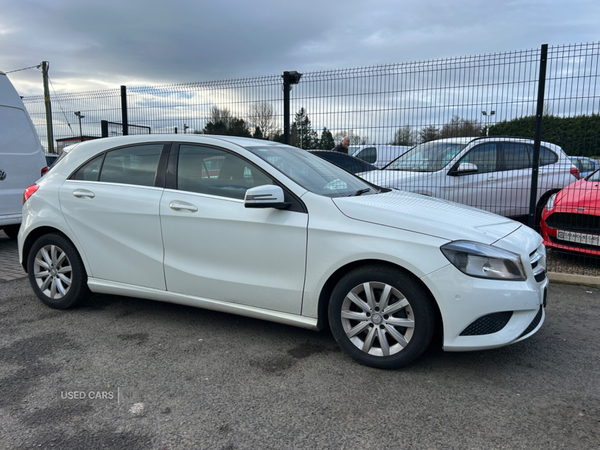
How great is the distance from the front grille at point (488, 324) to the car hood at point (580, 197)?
3.42 meters

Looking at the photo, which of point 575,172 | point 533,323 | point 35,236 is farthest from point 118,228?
point 575,172

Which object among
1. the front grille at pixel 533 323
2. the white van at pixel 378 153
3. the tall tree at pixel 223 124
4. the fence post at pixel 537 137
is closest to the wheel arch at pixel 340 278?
the front grille at pixel 533 323

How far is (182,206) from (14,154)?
16.4 ft

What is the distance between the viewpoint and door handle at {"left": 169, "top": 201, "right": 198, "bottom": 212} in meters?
3.54

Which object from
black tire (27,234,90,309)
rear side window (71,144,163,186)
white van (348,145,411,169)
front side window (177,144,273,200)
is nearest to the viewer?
front side window (177,144,273,200)

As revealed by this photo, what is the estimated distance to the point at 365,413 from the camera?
100 inches

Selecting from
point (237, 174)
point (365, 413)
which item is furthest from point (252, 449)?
point (237, 174)

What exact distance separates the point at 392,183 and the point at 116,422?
225 inches

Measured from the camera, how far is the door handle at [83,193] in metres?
3.99

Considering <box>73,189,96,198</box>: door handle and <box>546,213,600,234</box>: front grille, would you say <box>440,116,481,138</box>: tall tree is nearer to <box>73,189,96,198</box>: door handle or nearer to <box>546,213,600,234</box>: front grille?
<box>546,213,600,234</box>: front grille

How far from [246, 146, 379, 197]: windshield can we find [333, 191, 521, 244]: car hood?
0.24 metres

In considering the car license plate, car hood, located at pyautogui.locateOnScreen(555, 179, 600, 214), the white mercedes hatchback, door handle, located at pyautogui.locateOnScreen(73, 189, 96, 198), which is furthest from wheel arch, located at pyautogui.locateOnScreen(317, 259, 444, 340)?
car hood, located at pyautogui.locateOnScreen(555, 179, 600, 214)

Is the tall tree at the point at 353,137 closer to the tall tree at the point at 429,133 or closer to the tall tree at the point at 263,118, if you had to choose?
the tall tree at the point at 429,133

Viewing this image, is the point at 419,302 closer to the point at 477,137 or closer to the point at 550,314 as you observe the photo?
the point at 550,314
